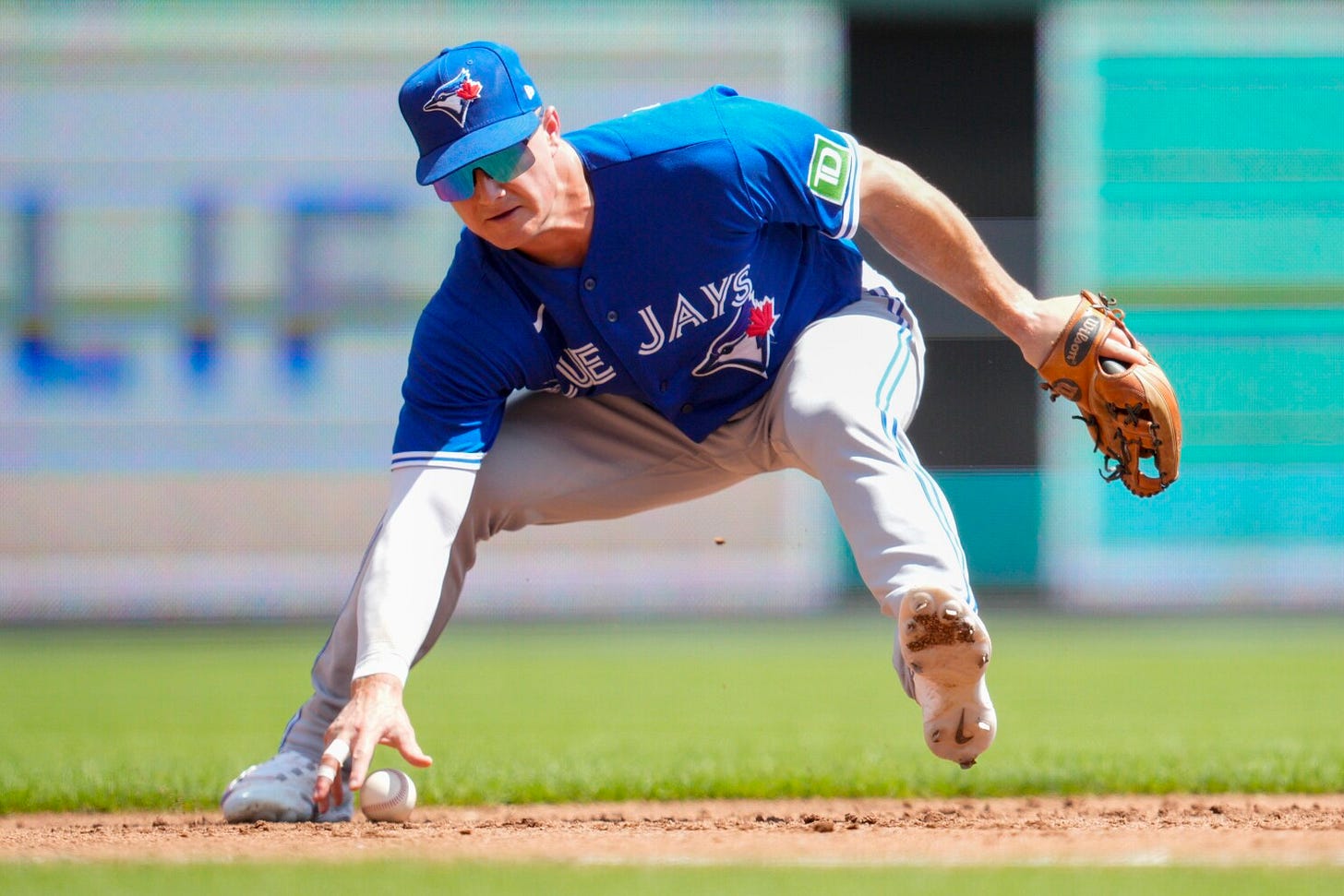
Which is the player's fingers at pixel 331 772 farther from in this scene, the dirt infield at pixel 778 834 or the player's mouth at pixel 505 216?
the player's mouth at pixel 505 216

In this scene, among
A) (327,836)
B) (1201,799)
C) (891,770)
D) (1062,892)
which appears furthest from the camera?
(891,770)

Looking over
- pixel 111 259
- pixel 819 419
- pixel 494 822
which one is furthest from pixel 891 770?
pixel 111 259

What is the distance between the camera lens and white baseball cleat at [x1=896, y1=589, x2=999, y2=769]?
230cm

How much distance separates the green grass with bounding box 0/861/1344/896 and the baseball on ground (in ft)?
2.19

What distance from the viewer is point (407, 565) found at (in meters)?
2.63

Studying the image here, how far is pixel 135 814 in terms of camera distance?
10.8ft

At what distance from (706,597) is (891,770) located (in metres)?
4.57

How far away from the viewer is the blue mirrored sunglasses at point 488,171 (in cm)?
251

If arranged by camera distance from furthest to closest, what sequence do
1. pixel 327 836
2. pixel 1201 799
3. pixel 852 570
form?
1. pixel 852 570
2. pixel 1201 799
3. pixel 327 836

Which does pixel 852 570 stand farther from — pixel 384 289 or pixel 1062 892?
pixel 1062 892

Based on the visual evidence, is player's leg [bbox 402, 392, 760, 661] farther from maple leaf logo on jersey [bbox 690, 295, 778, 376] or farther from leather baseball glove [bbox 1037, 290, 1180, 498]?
leather baseball glove [bbox 1037, 290, 1180, 498]

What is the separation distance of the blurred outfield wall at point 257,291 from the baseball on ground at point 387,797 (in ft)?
17.3

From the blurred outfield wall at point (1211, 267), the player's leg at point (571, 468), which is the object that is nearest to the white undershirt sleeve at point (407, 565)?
the player's leg at point (571, 468)

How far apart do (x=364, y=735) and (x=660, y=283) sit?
87 centimetres
